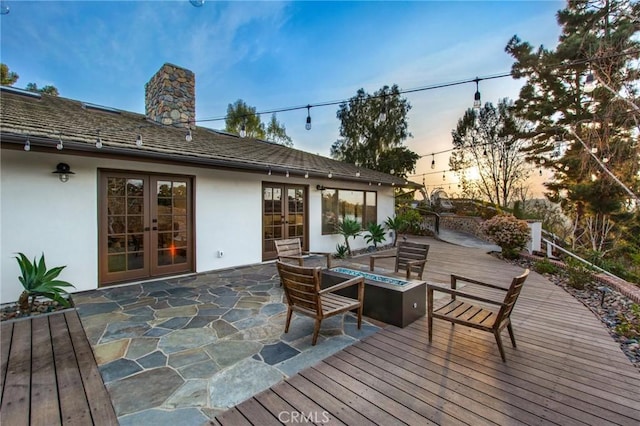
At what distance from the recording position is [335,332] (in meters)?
3.12

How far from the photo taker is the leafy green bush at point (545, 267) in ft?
19.6

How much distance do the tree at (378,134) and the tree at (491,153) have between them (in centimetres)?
276

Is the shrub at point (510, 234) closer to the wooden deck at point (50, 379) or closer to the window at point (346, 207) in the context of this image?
the window at point (346, 207)

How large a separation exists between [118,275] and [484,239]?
12.5m

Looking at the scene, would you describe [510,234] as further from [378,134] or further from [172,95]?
[378,134]

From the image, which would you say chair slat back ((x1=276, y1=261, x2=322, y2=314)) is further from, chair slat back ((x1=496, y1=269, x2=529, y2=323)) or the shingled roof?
the shingled roof

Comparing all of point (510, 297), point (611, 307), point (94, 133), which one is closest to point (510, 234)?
point (611, 307)

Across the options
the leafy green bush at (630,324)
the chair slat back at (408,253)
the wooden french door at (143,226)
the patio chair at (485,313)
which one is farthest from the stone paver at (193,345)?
the leafy green bush at (630,324)

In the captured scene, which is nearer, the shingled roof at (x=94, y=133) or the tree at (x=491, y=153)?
the shingled roof at (x=94, y=133)

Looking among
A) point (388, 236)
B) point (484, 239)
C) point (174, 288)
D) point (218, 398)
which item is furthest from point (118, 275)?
point (484, 239)

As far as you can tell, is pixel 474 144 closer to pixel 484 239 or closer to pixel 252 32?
pixel 484 239

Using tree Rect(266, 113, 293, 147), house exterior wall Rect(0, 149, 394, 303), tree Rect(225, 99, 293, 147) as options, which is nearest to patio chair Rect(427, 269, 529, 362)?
house exterior wall Rect(0, 149, 394, 303)

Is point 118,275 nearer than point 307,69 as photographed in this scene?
Yes

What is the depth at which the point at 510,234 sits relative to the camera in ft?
24.6
